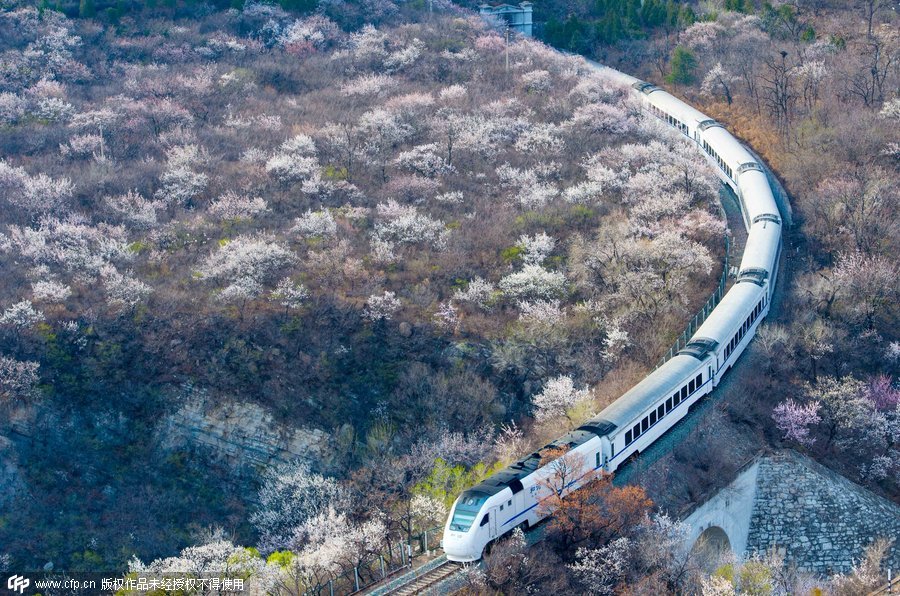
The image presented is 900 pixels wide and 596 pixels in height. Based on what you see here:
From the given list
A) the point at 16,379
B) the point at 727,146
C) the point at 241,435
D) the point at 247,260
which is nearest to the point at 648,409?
the point at 241,435

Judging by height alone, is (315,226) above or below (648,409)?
below

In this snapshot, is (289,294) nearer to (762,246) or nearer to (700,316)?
(700,316)

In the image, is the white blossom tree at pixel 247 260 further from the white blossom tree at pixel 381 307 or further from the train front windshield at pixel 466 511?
the train front windshield at pixel 466 511

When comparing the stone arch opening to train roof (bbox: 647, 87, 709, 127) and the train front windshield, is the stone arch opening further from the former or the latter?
train roof (bbox: 647, 87, 709, 127)

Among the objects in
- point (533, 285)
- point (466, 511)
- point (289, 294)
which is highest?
point (466, 511)

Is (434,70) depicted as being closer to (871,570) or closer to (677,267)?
(677,267)

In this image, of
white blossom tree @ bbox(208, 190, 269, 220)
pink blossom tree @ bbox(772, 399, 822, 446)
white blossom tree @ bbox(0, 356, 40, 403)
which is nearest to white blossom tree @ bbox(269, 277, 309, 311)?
white blossom tree @ bbox(208, 190, 269, 220)

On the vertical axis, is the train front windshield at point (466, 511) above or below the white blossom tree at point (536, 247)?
above

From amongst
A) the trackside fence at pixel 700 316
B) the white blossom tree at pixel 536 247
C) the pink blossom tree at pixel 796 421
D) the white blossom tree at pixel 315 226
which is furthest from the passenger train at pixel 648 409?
the white blossom tree at pixel 315 226
